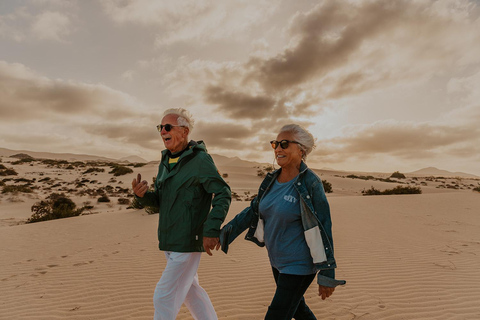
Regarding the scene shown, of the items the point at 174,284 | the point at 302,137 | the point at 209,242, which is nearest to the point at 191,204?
the point at 209,242

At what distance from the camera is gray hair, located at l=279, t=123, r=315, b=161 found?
2.38m

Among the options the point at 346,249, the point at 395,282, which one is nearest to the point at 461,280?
the point at 395,282

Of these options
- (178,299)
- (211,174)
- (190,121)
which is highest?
(190,121)

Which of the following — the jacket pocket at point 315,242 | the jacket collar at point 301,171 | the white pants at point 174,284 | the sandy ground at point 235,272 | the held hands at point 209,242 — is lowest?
the sandy ground at point 235,272

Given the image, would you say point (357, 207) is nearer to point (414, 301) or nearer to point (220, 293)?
point (414, 301)

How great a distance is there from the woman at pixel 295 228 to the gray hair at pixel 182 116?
2.70 ft

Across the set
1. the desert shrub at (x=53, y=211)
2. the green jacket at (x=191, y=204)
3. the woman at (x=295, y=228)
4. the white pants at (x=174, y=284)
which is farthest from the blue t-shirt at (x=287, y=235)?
the desert shrub at (x=53, y=211)

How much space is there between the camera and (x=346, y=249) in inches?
281

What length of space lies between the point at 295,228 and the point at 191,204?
0.86 metres

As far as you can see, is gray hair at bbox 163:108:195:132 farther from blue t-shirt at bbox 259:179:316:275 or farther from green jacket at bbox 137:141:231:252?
blue t-shirt at bbox 259:179:316:275

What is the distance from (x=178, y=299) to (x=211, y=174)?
1.05m

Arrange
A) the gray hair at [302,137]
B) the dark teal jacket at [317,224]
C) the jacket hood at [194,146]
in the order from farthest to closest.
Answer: the jacket hood at [194,146], the gray hair at [302,137], the dark teal jacket at [317,224]

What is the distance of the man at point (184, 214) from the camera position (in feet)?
7.91

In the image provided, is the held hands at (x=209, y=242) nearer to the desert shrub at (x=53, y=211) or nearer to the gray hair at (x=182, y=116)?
the gray hair at (x=182, y=116)
